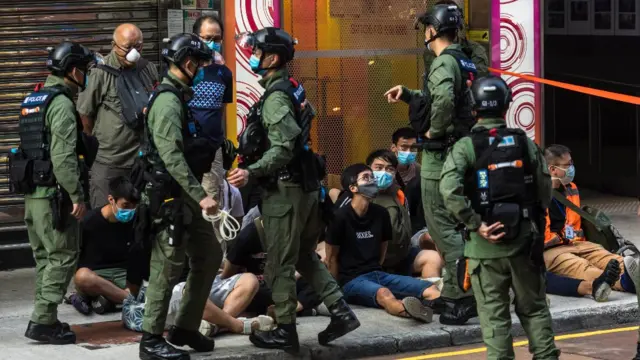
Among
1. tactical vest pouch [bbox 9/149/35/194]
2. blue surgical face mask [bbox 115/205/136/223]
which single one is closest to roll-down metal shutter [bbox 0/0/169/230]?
blue surgical face mask [bbox 115/205/136/223]

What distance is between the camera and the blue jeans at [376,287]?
10.4 m

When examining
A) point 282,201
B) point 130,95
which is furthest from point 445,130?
point 130,95

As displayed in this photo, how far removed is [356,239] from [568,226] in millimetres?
1979

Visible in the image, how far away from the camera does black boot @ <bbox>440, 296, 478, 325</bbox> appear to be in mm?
10023

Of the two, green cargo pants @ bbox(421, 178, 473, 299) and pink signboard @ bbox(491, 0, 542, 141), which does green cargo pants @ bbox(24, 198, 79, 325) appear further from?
pink signboard @ bbox(491, 0, 542, 141)

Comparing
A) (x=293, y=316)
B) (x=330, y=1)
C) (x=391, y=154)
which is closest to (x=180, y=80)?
(x=293, y=316)

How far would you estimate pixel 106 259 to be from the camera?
10.4m

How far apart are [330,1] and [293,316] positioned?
479cm

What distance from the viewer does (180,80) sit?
8.87 m

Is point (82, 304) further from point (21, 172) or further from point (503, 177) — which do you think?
point (503, 177)

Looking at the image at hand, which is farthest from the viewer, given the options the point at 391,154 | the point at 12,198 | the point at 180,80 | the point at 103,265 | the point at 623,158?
the point at 623,158

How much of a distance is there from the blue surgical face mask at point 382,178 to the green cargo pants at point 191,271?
2231 millimetres

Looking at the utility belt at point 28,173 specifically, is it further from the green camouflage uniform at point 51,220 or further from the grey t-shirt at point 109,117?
the grey t-shirt at point 109,117

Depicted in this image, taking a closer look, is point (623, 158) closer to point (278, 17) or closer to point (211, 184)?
point (278, 17)
